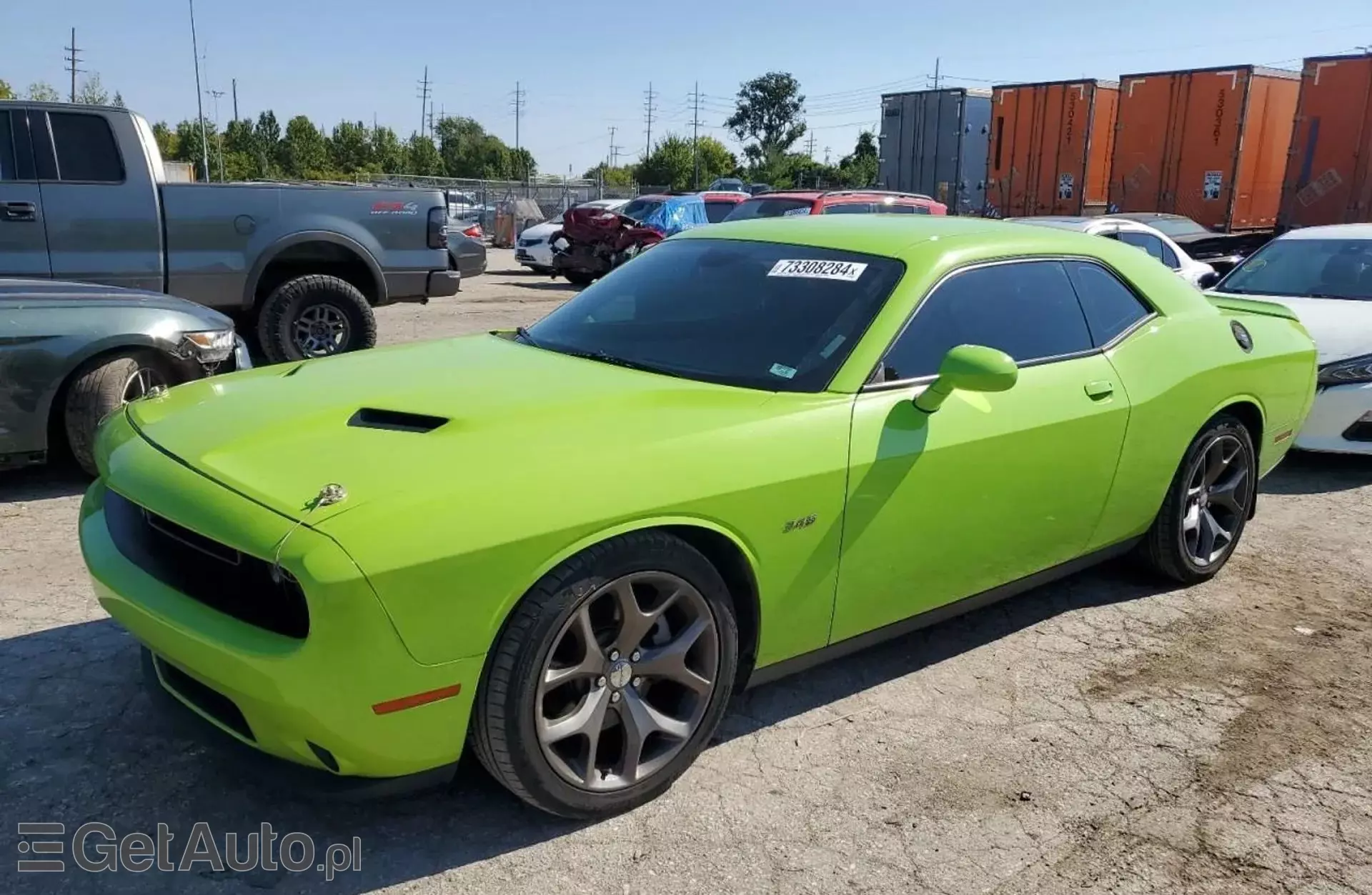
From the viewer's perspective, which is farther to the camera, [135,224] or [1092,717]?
[135,224]

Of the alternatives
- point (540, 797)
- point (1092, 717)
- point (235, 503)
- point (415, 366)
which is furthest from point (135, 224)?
point (1092, 717)

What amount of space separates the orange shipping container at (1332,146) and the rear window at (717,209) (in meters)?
9.12

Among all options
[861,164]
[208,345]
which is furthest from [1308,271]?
[861,164]

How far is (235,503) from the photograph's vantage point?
244 centimetres

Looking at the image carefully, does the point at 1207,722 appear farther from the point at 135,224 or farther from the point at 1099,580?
the point at 135,224

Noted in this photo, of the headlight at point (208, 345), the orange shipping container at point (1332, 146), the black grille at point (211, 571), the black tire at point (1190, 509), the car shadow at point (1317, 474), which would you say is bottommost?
the car shadow at point (1317, 474)

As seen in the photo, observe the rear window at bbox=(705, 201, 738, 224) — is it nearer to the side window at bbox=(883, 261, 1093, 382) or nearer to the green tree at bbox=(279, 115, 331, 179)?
the side window at bbox=(883, 261, 1093, 382)

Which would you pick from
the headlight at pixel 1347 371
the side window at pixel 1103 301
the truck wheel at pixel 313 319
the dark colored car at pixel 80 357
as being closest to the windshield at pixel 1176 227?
the headlight at pixel 1347 371

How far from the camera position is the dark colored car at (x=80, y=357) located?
502 centimetres

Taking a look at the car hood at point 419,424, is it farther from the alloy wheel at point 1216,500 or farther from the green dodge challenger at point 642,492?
the alloy wheel at point 1216,500

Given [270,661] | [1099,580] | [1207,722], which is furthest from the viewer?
[1099,580]

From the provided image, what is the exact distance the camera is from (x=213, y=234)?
786cm

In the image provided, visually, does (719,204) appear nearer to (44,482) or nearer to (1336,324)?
(1336,324)

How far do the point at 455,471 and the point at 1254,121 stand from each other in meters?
18.3
